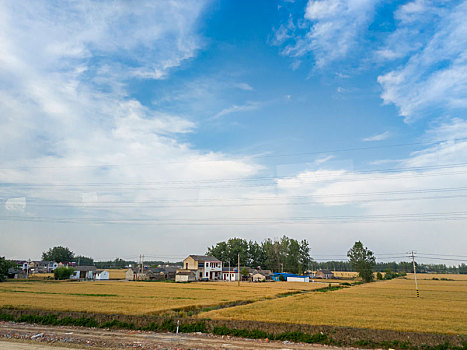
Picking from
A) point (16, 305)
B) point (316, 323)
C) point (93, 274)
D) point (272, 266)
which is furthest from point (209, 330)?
point (272, 266)

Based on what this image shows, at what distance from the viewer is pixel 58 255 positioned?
18950 centimetres

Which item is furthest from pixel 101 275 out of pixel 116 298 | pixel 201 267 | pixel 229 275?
pixel 116 298

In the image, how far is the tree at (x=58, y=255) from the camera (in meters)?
189

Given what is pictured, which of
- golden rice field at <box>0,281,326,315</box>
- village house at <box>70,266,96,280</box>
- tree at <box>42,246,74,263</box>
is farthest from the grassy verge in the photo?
tree at <box>42,246,74,263</box>

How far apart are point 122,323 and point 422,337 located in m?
19.9

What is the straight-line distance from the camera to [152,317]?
2492 cm

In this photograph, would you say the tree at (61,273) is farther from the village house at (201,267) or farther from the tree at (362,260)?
the tree at (362,260)

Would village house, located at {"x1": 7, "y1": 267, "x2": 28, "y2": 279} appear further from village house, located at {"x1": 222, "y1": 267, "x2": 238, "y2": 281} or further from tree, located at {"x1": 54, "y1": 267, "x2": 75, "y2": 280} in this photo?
village house, located at {"x1": 222, "y1": 267, "x2": 238, "y2": 281}

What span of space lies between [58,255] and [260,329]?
201964mm

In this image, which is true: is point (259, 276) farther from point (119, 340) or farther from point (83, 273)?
point (119, 340)

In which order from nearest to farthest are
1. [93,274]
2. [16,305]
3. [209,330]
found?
[209,330] < [16,305] < [93,274]

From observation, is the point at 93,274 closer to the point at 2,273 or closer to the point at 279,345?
the point at 2,273

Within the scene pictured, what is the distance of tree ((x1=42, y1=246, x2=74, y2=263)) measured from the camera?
189 m

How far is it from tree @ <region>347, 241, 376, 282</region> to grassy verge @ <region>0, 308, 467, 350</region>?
9982 cm
